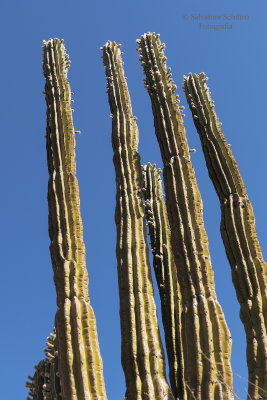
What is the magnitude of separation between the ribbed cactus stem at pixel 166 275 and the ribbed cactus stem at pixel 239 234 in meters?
0.95

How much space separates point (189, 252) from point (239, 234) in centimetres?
71

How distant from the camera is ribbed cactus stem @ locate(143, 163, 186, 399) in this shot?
5.76m

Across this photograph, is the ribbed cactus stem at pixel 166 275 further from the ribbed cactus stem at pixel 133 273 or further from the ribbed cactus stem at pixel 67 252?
the ribbed cactus stem at pixel 67 252

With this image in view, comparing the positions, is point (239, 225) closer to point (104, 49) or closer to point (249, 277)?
point (249, 277)

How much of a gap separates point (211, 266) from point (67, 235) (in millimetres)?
1734

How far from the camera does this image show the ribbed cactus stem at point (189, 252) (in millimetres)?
4703

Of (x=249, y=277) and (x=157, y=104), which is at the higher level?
(x=157, y=104)

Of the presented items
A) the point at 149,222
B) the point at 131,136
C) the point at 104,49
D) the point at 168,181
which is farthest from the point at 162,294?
the point at 104,49

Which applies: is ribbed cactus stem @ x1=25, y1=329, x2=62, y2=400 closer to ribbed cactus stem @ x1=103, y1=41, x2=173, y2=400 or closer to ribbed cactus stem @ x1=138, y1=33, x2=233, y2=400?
ribbed cactus stem @ x1=103, y1=41, x2=173, y2=400

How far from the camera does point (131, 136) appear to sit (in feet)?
22.4

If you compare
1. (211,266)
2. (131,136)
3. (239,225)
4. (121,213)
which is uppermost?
(131,136)

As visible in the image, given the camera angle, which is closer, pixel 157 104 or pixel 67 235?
pixel 67 235

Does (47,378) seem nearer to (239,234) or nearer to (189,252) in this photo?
(189,252)

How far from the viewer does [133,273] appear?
17.9 feet
